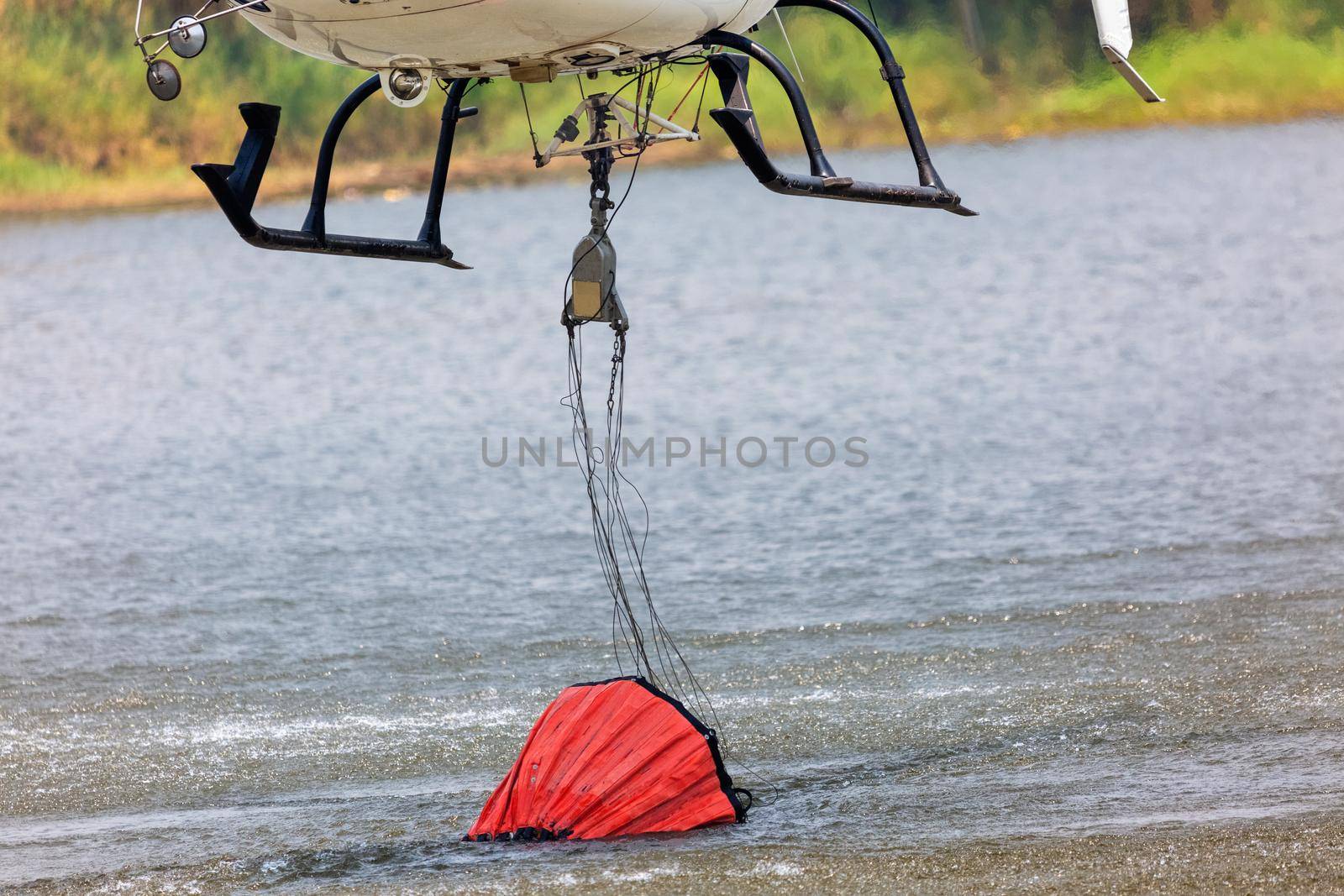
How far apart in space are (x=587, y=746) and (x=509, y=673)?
3.82 metres

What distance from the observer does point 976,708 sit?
9.73 meters

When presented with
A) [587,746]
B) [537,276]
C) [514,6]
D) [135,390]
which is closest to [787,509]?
[587,746]

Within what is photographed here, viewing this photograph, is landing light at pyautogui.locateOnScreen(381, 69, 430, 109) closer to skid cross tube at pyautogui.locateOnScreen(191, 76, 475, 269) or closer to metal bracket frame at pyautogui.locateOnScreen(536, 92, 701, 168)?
skid cross tube at pyautogui.locateOnScreen(191, 76, 475, 269)

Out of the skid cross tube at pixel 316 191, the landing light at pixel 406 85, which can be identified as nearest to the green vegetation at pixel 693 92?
the skid cross tube at pixel 316 191

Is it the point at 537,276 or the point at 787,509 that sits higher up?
the point at 537,276

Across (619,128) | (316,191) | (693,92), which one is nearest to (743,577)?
(619,128)

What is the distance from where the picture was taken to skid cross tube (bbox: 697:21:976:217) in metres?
6.71

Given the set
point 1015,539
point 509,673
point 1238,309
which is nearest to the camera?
point 509,673

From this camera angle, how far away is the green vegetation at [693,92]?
110 feet

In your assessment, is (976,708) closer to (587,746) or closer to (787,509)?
(587,746)

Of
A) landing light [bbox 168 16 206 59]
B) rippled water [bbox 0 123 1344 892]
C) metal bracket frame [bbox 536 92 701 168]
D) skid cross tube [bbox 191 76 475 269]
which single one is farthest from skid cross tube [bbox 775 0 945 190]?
rippled water [bbox 0 123 1344 892]

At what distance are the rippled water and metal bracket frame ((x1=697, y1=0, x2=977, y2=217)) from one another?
274 centimetres

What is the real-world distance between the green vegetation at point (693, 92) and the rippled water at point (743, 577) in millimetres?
3966

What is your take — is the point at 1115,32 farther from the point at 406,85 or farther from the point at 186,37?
the point at 186,37
